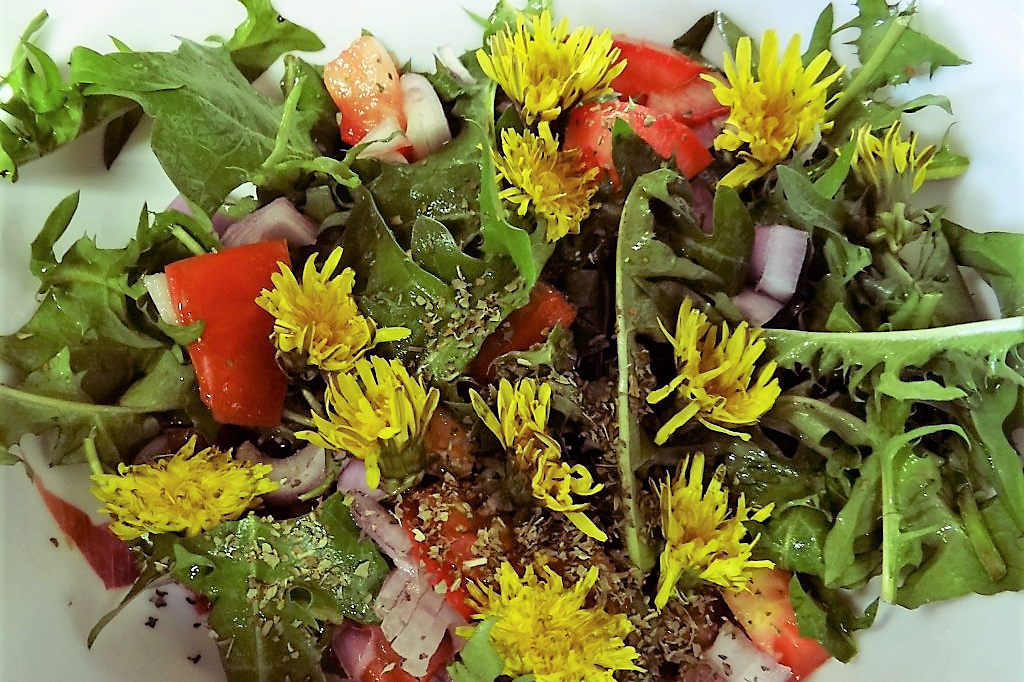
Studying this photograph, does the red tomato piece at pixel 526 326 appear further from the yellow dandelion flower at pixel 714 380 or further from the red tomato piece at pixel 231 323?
the red tomato piece at pixel 231 323

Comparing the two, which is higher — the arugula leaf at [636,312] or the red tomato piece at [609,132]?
the red tomato piece at [609,132]

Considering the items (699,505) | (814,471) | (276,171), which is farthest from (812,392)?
(276,171)

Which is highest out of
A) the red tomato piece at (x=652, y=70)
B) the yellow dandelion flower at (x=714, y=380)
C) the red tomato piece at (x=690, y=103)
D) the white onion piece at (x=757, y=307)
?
the red tomato piece at (x=652, y=70)

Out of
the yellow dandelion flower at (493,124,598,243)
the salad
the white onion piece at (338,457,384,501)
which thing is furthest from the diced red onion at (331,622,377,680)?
the yellow dandelion flower at (493,124,598,243)

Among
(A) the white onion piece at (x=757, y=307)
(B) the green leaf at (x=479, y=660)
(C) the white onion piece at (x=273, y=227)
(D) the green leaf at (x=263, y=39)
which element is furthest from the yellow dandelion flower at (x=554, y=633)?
(D) the green leaf at (x=263, y=39)

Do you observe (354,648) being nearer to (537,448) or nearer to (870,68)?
(537,448)

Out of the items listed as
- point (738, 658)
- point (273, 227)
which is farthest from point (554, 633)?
point (273, 227)

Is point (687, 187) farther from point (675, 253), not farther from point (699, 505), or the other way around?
point (699, 505)
